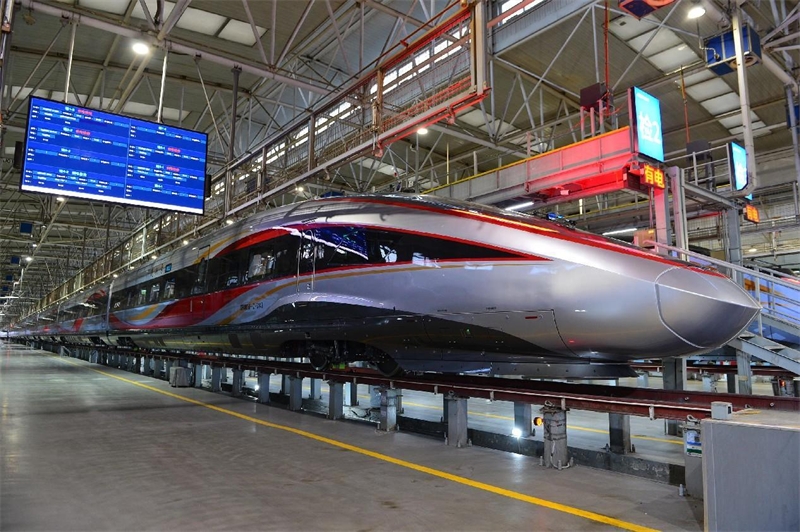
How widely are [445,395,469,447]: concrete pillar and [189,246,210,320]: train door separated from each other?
5.62 meters

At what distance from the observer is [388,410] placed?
258 inches

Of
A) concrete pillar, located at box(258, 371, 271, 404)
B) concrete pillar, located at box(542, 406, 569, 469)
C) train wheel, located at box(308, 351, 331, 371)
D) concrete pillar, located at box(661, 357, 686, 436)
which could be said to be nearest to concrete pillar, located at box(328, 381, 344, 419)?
train wheel, located at box(308, 351, 331, 371)

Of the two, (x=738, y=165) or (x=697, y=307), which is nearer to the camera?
(x=697, y=307)

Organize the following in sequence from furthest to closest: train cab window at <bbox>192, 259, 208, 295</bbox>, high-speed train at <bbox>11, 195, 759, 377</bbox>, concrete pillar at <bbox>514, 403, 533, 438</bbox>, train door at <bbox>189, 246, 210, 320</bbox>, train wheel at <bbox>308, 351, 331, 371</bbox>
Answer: train cab window at <bbox>192, 259, 208, 295</bbox> → train door at <bbox>189, 246, 210, 320</bbox> → train wheel at <bbox>308, 351, 331, 371</bbox> → concrete pillar at <bbox>514, 403, 533, 438</bbox> → high-speed train at <bbox>11, 195, 759, 377</bbox>

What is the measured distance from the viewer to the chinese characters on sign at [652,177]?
8258mm

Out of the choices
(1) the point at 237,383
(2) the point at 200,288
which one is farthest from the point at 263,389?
(2) the point at 200,288

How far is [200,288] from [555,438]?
7.37 m

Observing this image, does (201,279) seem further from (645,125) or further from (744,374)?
(744,374)

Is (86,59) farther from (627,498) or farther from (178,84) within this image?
(627,498)

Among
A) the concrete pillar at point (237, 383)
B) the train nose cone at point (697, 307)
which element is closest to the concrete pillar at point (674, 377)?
the train nose cone at point (697, 307)

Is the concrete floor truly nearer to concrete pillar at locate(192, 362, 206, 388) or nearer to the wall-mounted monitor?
concrete pillar at locate(192, 362, 206, 388)

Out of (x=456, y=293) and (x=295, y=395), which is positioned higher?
(x=456, y=293)

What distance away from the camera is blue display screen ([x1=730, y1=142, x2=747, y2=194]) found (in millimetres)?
10289

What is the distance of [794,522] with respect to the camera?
2.67 meters
